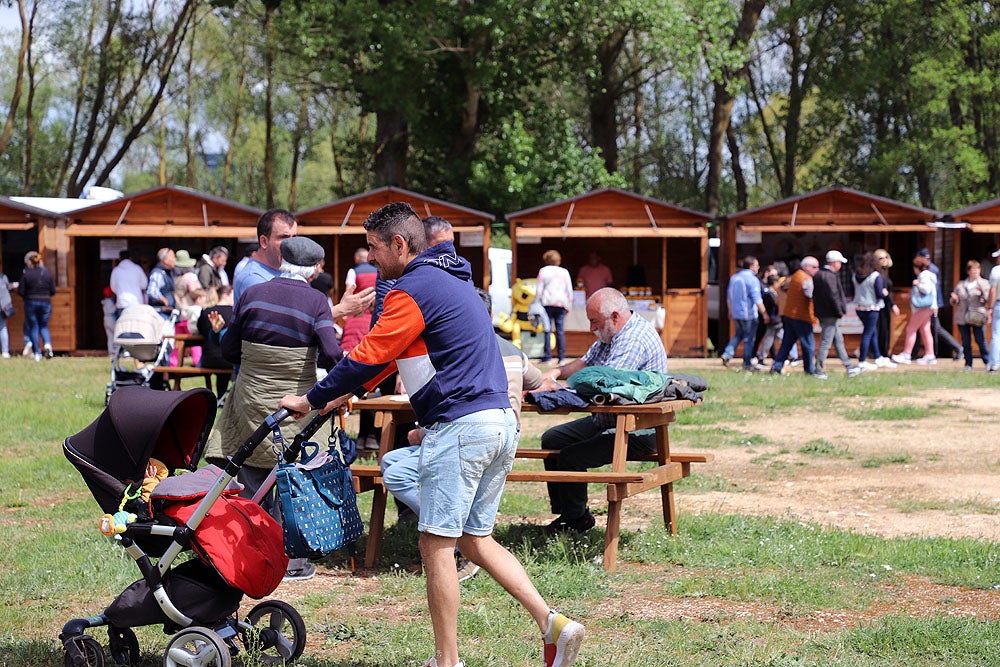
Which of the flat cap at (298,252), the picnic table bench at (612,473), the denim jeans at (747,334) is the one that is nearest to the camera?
the flat cap at (298,252)

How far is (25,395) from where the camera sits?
46.8 feet

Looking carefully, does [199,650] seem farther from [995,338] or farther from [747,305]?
[995,338]

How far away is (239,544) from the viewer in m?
4.50

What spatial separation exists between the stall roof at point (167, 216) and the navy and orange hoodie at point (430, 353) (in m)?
17.6

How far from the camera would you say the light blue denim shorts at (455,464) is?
425 cm

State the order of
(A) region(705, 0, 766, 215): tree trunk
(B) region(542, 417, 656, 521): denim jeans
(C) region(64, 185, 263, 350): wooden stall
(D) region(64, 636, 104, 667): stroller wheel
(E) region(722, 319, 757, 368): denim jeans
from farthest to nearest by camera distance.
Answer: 1. (A) region(705, 0, 766, 215): tree trunk
2. (C) region(64, 185, 263, 350): wooden stall
3. (E) region(722, 319, 757, 368): denim jeans
4. (B) region(542, 417, 656, 521): denim jeans
5. (D) region(64, 636, 104, 667): stroller wheel

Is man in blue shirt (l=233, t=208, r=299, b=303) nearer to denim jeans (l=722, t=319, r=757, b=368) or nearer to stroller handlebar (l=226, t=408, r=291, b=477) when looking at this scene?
stroller handlebar (l=226, t=408, r=291, b=477)

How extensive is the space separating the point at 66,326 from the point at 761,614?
18831 mm

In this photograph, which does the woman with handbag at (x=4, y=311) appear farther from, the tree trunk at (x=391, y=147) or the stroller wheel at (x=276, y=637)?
the stroller wheel at (x=276, y=637)

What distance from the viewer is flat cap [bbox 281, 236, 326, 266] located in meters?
6.12

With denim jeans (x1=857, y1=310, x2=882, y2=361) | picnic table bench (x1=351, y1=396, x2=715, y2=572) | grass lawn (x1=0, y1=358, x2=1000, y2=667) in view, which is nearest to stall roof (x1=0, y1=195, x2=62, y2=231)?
denim jeans (x1=857, y1=310, x2=882, y2=361)

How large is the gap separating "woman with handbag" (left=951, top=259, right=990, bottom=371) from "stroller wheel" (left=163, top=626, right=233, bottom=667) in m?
15.6

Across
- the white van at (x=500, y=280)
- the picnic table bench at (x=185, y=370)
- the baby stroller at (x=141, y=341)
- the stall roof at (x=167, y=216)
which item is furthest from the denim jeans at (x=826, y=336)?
the stall roof at (x=167, y=216)

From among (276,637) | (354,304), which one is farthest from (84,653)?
(354,304)
